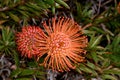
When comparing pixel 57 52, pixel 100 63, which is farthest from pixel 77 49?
pixel 100 63

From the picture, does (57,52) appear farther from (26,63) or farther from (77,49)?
(26,63)

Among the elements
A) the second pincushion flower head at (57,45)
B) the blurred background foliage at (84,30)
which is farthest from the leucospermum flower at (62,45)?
the blurred background foliage at (84,30)

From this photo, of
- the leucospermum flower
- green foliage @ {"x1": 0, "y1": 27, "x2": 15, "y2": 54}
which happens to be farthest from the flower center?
green foliage @ {"x1": 0, "y1": 27, "x2": 15, "y2": 54}

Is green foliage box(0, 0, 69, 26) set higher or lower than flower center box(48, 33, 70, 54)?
higher

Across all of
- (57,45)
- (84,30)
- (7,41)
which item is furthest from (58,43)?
(84,30)

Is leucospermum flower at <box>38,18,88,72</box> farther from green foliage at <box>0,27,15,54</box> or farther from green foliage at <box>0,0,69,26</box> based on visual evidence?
green foliage at <box>0,27,15,54</box>

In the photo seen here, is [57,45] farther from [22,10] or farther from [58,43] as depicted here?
[22,10]

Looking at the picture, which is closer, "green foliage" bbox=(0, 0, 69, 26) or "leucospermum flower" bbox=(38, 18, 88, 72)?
"leucospermum flower" bbox=(38, 18, 88, 72)
